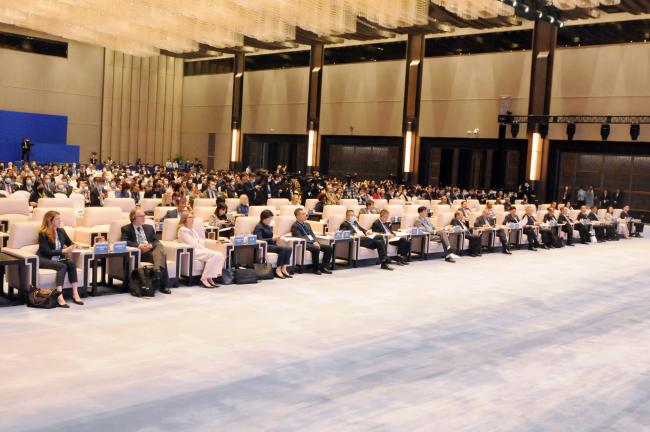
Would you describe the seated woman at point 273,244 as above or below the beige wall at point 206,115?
below

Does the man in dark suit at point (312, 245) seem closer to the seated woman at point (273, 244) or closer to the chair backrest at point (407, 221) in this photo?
the seated woman at point (273, 244)

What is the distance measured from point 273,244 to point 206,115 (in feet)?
98.2

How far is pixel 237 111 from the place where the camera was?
3762 cm

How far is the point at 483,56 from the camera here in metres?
27.9

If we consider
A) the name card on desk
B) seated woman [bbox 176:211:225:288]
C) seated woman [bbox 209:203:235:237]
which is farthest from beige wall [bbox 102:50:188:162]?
the name card on desk

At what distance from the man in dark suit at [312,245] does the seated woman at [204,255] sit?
1834 millimetres

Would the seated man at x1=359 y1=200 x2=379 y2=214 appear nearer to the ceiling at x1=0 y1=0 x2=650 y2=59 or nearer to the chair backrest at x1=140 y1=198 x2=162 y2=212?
the chair backrest at x1=140 y1=198 x2=162 y2=212

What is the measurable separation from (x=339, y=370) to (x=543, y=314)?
12.8 feet

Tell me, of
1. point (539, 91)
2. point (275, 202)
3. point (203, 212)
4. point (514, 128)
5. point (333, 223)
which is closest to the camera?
point (333, 223)

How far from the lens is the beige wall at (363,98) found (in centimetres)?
3066

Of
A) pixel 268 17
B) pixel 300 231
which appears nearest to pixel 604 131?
pixel 268 17

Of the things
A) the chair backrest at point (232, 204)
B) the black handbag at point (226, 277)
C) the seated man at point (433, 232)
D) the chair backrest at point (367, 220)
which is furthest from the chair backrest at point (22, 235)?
the seated man at point (433, 232)

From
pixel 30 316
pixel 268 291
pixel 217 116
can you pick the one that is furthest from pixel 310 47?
pixel 30 316

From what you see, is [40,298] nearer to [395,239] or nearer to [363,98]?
[395,239]
